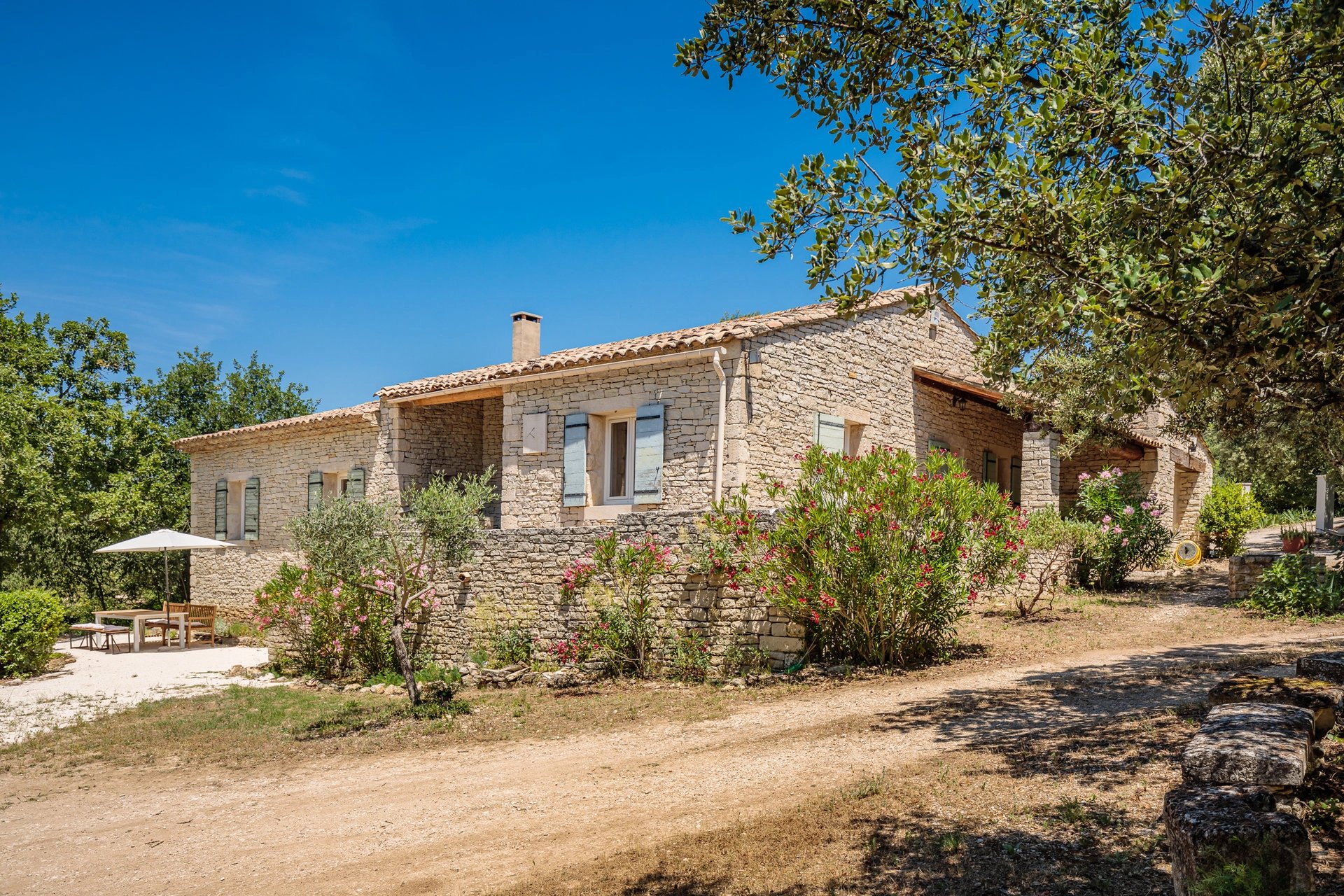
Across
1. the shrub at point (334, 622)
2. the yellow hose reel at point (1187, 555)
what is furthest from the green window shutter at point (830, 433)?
the yellow hose reel at point (1187, 555)

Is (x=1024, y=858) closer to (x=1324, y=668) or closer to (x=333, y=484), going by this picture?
(x=1324, y=668)

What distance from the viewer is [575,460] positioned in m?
13.5

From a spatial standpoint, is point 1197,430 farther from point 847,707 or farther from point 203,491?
point 203,491

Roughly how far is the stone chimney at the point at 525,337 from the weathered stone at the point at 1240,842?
14.8 metres

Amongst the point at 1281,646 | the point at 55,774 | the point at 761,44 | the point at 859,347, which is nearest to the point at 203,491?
the point at 55,774

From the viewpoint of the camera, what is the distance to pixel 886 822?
471 centimetres

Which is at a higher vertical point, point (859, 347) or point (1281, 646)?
point (859, 347)

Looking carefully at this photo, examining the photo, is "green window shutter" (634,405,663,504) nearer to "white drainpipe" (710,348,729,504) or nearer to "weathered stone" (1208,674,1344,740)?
"white drainpipe" (710,348,729,504)

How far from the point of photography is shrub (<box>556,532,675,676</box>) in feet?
34.2

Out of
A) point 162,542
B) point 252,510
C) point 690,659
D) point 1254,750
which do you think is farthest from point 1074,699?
point 252,510

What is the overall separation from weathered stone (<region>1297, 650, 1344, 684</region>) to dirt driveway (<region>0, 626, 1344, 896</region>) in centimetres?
118

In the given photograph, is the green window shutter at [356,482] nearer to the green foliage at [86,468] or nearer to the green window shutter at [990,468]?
the green foliage at [86,468]

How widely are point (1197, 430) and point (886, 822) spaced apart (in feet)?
20.2

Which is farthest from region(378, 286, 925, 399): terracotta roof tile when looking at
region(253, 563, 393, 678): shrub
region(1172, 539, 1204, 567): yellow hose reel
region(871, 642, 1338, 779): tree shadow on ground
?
region(1172, 539, 1204, 567): yellow hose reel
